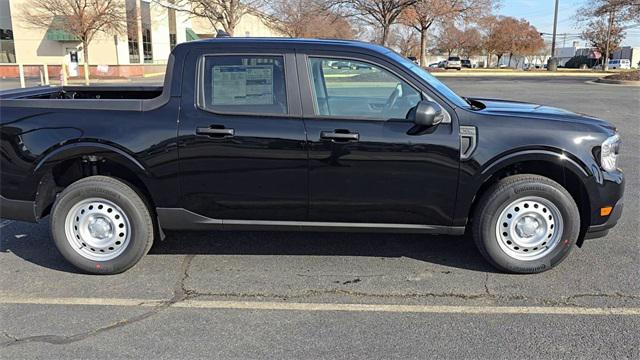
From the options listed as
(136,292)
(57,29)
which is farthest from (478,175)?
(57,29)

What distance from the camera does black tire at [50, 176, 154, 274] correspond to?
13.3 feet

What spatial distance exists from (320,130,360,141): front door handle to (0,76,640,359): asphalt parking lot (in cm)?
111

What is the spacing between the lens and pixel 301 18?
39406mm

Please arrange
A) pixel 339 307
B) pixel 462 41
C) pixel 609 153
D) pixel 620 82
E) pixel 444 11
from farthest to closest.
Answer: pixel 462 41, pixel 444 11, pixel 620 82, pixel 609 153, pixel 339 307

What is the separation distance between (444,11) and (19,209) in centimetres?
3776

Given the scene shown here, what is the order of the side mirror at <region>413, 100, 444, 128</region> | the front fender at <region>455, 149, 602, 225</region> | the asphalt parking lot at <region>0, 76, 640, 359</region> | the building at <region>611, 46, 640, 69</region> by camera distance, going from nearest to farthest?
the asphalt parking lot at <region>0, 76, 640, 359</region> → the side mirror at <region>413, 100, 444, 128</region> → the front fender at <region>455, 149, 602, 225</region> → the building at <region>611, 46, 640, 69</region>

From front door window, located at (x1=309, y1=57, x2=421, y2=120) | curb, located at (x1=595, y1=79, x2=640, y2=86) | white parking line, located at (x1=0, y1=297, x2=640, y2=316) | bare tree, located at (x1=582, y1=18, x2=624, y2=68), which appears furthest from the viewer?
bare tree, located at (x1=582, y1=18, x2=624, y2=68)

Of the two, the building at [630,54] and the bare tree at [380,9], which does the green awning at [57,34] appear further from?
the building at [630,54]

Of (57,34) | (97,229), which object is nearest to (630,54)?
(57,34)

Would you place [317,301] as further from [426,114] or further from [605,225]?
[605,225]

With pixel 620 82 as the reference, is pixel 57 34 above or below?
above

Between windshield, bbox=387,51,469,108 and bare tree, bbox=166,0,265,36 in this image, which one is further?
bare tree, bbox=166,0,265,36

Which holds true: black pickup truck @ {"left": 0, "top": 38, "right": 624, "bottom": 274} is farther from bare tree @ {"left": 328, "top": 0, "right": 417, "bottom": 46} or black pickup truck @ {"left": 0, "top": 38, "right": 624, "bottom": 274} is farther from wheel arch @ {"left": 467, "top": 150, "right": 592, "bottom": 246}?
bare tree @ {"left": 328, "top": 0, "right": 417, "bottom": 46}

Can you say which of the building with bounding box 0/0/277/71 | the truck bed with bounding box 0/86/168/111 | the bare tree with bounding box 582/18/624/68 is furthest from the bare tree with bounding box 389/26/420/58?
the truck bed with bounding box 0/86/168/111
